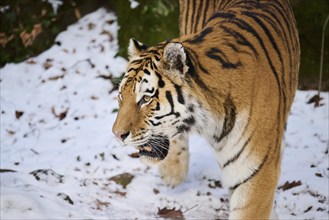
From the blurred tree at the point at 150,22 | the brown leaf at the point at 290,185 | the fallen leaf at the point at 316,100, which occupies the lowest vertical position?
the brown leaf at the point at 290,185

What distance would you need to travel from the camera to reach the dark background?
6.03 m

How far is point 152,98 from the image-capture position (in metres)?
3.31

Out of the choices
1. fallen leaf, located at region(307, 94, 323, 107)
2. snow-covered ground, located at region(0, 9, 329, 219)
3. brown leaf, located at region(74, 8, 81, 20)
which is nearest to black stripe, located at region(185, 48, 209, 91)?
snow-covered ground, located at region(0, 9, 329, 219)

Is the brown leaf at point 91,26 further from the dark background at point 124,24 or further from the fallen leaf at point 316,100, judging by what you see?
the fallen leaf at point 316,100

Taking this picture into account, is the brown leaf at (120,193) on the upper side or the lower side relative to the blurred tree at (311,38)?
lower

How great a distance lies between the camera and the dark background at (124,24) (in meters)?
6.03

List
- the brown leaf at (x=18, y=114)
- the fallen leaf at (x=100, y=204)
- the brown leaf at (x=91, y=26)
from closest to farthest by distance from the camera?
1. the fallen leaf at (x=100, y=204)
2. the brown leaf at (x=18, y=114)
3. the brown leaf at (x=91, y=26)

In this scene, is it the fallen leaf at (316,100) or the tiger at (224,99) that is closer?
the tiger at (224,99)

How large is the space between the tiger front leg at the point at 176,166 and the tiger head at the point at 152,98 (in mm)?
1518

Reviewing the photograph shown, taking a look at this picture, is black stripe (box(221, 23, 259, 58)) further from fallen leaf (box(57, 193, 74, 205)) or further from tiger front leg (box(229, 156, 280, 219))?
fallen leaf (box(57, 193, 74, 205))

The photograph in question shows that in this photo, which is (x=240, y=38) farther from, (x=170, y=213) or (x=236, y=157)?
(x=170, y=213)

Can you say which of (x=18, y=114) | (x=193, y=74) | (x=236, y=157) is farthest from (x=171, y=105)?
(x=18, y=114)

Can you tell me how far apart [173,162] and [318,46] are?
7.11 ft

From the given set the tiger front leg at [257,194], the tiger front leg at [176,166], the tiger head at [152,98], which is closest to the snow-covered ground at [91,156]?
the tiger front leg at [176,166]
